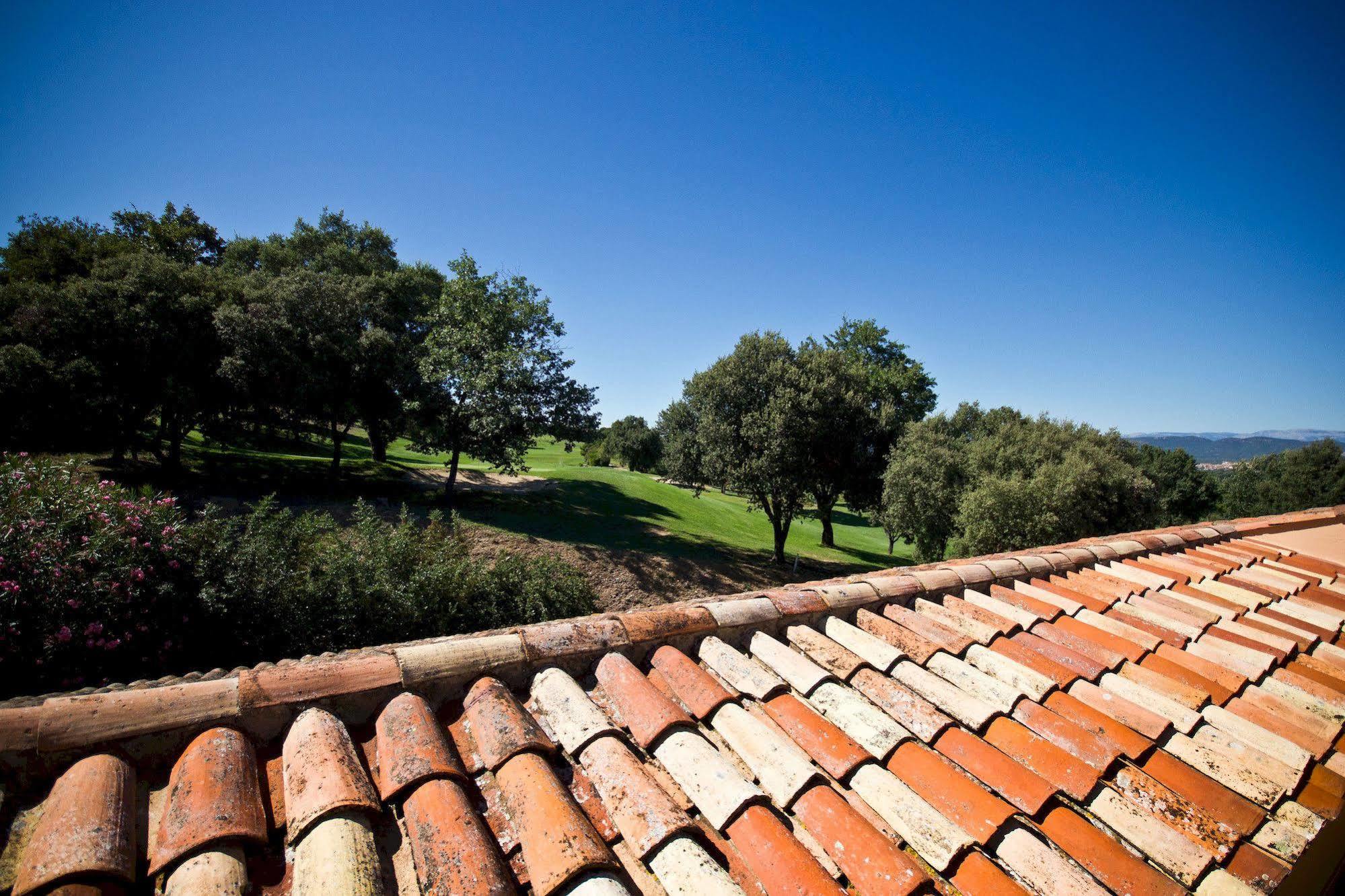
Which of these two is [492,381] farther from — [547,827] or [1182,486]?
[1182,486]

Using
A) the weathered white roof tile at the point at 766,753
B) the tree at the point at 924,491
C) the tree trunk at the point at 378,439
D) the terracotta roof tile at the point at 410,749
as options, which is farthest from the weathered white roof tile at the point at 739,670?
the tree at the point at 924,491

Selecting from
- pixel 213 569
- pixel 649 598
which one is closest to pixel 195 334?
pixel 213 569

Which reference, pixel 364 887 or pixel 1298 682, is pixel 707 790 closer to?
pixel 364 887

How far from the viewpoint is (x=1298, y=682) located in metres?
3.15

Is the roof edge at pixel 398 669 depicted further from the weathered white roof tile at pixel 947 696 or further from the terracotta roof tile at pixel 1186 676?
the terracotta roof tile at pixel 1186 676

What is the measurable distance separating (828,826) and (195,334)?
23260 mm

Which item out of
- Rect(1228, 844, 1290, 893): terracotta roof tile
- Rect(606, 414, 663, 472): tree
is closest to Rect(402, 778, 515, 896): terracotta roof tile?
Rect(1228, 844, 1290, 893): terracotta roof tile

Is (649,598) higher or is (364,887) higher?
(364,887)

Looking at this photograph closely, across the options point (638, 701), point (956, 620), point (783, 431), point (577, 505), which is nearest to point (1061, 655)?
point (956, 620)

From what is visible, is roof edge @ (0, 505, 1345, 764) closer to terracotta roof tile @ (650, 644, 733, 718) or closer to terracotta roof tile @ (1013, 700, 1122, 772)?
terracotta roof tile @ (650, 644, 733, 718)

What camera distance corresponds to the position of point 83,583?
20.6 ft

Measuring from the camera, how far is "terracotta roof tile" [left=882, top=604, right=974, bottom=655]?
3254 millimetres

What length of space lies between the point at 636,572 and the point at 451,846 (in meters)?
16.2

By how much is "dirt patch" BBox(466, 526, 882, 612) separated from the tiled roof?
1240 cm
